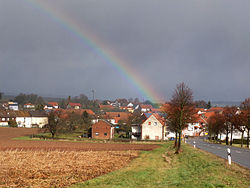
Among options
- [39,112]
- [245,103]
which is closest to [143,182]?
[245,103]

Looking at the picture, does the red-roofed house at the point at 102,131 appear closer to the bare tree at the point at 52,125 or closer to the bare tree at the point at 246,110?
the bare tree at the point at 52,125

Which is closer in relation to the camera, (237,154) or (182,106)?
(237,154)

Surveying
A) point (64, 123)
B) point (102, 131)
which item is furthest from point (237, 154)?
point (64, 123)

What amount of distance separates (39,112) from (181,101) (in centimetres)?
12476

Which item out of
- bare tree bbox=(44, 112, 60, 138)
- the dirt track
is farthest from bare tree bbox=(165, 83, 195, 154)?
bare tree bbox=(44, 112, 60, 138)

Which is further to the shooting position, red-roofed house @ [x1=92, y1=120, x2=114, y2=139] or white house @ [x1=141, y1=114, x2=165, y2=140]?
white house @ [x1=141, y1=114, x2=165, y2=140]

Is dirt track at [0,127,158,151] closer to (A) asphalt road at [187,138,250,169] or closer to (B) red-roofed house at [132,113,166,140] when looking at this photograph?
(A) asphalt road at [187,138,250,169]

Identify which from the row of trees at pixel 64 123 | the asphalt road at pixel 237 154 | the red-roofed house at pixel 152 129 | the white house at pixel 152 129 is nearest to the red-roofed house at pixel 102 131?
the row of trees at pixel 64 123

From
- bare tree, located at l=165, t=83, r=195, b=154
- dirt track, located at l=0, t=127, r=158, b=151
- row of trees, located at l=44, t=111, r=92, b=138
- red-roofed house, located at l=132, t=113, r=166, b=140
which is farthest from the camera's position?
red-roofed house, located at l=132, t=113, r=166, b=140

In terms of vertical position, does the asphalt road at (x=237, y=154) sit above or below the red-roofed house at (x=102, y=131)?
above

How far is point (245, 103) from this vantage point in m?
54.2

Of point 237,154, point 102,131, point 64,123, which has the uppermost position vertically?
point 64,123

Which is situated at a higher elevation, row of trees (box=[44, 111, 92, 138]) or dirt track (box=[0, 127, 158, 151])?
row of trees (box=[44, 111, 92, 138])

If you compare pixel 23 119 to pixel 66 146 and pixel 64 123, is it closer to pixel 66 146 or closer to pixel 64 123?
pixel 64 123
